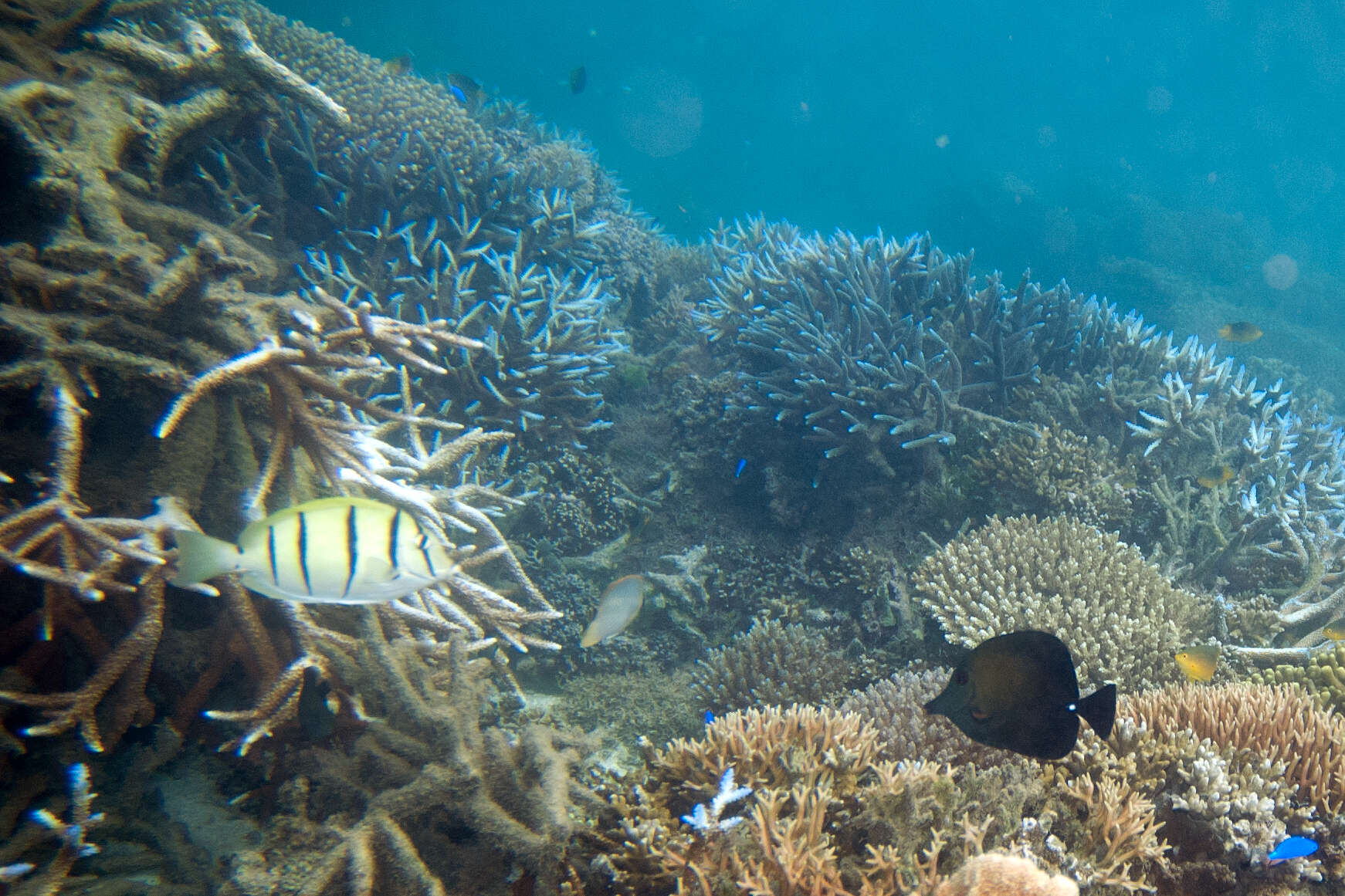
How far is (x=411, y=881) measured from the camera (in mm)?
1991

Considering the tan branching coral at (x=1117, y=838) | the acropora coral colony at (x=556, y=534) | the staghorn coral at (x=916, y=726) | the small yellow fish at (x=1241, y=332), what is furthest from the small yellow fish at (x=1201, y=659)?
the small yellow fish at (x=1241, y=332)

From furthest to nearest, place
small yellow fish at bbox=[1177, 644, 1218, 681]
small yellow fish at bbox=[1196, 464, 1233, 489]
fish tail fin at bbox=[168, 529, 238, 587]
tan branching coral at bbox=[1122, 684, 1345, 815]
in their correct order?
small yellow fish at bbox=[1196, 464, 1233, 489], small yellow fish at bbox=[1177, 644, 1218, 681], tan branching coral at bbox=[1122, 684, 1345, 815], fish tail fin at bbox=[168, 529, 238, 587]

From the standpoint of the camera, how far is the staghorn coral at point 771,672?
12.8 ft

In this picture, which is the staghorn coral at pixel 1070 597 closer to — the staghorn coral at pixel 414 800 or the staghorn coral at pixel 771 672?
the staghorn coral at pixel 771 672

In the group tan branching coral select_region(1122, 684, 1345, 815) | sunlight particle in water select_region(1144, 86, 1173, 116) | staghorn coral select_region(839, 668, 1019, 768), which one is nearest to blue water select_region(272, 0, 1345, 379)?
sunlight particle in water select_region(1144, 86, 1173, 116)

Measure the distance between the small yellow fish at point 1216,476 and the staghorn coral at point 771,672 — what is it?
376cm

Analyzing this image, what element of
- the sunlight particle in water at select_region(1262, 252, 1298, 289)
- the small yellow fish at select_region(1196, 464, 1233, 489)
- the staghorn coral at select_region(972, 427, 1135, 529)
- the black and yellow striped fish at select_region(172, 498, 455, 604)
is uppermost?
the sunlight particle in water at select_region(1262, 252, 1298, 289)

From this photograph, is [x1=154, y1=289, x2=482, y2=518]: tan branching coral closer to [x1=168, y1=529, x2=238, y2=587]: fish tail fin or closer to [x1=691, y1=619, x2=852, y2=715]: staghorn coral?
[x1=168, y1=529, x2=238, y2=587]: fish tail fin

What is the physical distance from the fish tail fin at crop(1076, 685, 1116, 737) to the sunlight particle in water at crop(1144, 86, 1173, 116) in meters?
72.4

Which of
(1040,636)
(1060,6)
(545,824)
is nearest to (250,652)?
(545,824)

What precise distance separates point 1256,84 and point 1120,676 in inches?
2805

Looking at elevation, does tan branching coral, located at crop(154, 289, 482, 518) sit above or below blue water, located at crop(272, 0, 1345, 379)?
below

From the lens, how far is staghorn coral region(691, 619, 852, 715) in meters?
3.90

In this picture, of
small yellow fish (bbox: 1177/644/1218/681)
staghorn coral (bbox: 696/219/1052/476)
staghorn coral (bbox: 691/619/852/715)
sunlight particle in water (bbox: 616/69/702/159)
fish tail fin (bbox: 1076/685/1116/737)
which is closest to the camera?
fish tail fin (bbox: 1076/685/1116/737)
